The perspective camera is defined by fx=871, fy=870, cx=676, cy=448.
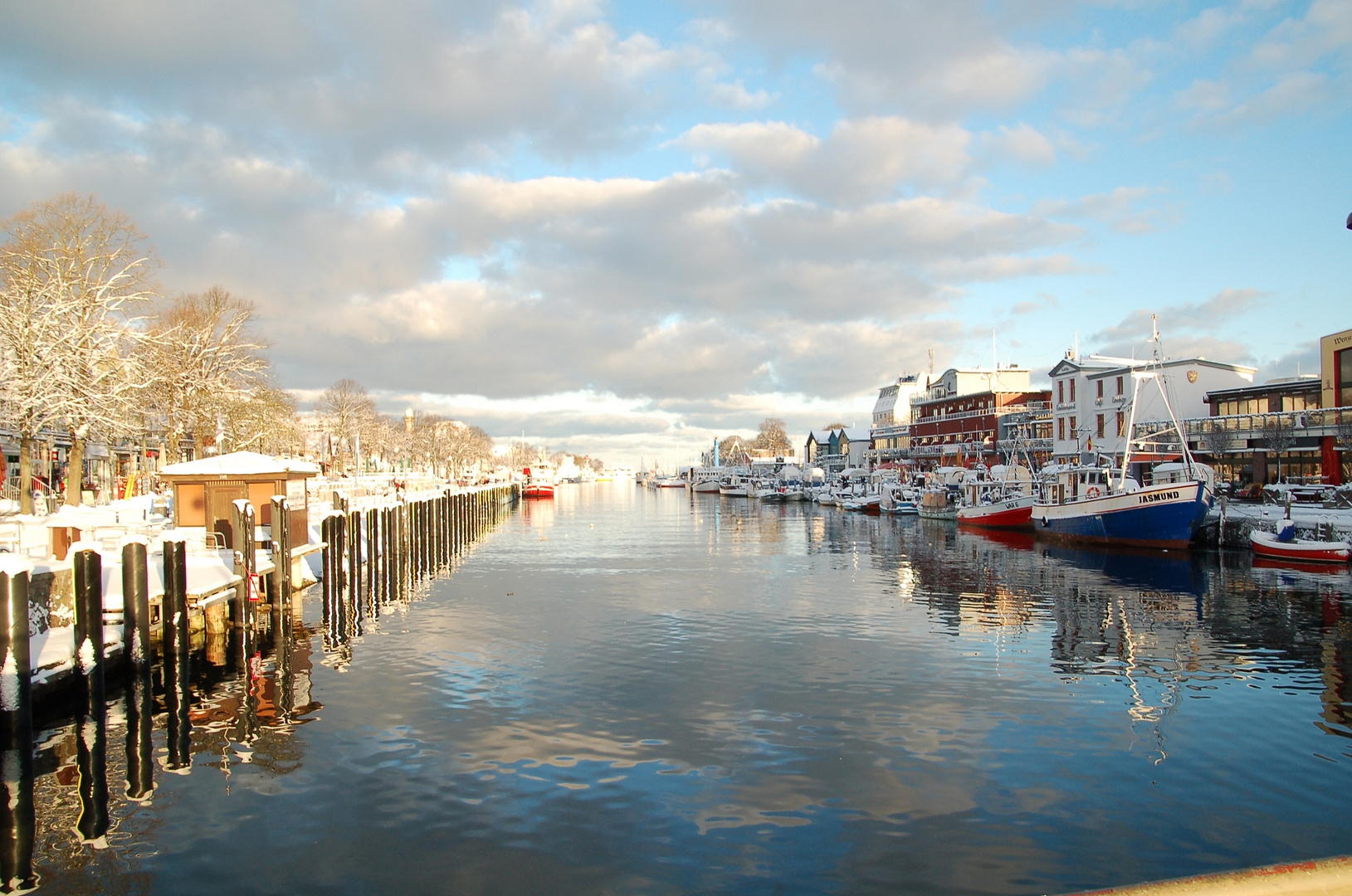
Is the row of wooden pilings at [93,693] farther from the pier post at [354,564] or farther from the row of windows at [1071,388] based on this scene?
the row of windows at [1071,388]

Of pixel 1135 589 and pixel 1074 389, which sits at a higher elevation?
pixel 1074 389

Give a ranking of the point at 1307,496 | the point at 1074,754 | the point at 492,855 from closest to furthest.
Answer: the point at 492,855, the point at 1074,754, the point at 1307,496

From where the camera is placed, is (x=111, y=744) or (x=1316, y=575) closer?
(x=111, y=744)

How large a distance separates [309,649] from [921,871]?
57.6 ft

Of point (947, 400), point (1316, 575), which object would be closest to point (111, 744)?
point (1316, 575)

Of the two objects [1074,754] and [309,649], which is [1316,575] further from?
[309,649]

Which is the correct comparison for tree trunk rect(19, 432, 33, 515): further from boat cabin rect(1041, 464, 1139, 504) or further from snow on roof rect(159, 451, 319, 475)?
boat cabin rect(1041, 464, 1139, 504)

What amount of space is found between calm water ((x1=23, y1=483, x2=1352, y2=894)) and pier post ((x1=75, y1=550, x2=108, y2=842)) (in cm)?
26

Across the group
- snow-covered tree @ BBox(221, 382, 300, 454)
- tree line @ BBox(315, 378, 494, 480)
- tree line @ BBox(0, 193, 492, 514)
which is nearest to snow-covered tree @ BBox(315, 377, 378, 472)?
tree line @ BBox(315, 378, 494, 480)

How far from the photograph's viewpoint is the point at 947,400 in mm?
→ 120562

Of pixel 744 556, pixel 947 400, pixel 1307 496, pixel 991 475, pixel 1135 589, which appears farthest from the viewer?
pixel 947 400

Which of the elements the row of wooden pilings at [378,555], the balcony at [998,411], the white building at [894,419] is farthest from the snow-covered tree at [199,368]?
the white building at [894,419]

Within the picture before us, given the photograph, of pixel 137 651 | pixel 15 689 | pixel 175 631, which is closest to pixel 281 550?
pixel 175 631

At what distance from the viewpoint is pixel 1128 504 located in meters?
49.5
